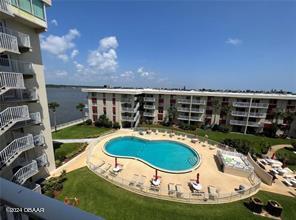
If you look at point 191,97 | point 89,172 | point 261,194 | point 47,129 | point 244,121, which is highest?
point 191,97

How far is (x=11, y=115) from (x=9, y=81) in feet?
8.91

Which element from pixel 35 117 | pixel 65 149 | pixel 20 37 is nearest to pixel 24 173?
pixel 35 117

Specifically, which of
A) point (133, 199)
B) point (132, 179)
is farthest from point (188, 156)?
point (133, 199)

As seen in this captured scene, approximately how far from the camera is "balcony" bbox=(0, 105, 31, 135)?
12.1 m

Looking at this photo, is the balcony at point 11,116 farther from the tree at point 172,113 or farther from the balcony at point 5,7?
the tree at point 172,113

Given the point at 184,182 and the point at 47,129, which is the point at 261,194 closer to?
the point at 184,182

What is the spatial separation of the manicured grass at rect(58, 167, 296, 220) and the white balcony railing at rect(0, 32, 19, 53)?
47.1 ft

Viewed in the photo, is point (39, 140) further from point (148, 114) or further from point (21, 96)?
point (148, 114)

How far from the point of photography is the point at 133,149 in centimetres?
3028

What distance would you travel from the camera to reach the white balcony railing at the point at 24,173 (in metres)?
13.9

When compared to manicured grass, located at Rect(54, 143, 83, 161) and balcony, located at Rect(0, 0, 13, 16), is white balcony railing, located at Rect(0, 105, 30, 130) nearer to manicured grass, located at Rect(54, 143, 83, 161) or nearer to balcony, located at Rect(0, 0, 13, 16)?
balcony, located at Rect(0, 0, 13, 16)

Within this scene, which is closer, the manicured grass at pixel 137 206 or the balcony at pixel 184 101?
the manicured grass at pixel 137 206

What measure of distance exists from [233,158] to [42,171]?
86.7 ft

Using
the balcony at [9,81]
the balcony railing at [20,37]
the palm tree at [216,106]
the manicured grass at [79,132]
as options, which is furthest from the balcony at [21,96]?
the palm tree at [216,106]
